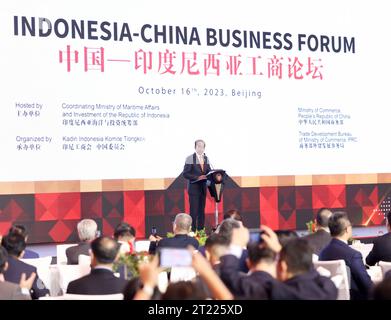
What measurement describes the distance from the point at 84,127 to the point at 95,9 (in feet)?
4.64

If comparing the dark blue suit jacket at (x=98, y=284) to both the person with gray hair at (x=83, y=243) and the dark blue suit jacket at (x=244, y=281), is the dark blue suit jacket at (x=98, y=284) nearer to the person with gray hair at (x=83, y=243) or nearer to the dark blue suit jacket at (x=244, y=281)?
the dark blue suit jacket at (x=244, y=281)

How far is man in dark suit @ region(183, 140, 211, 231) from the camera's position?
30.3ft

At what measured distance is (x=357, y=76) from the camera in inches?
415

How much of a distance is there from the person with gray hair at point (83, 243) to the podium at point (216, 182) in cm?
321

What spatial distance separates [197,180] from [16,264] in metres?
4.72

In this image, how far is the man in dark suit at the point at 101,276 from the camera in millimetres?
3854

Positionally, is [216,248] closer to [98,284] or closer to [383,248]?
[98,284]

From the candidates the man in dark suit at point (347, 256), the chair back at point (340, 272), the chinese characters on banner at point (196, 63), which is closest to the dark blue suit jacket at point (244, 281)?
the chair back at point (340, 272)

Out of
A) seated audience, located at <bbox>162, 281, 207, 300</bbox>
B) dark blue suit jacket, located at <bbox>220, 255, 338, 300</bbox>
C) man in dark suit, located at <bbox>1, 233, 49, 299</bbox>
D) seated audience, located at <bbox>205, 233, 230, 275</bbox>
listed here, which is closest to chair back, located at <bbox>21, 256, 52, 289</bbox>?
man in dark suit, located at <bbox>1, 233, 49, 299</bbox>

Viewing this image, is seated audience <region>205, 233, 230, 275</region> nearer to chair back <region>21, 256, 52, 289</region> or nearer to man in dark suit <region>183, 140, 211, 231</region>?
chair back <region>21, 256, 52, 289</region>

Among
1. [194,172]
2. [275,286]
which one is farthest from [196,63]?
[275,286]

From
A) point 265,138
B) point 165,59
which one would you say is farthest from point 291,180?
point 165,59

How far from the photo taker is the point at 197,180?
9.15m

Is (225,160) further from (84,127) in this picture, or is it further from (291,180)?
(84,127)
